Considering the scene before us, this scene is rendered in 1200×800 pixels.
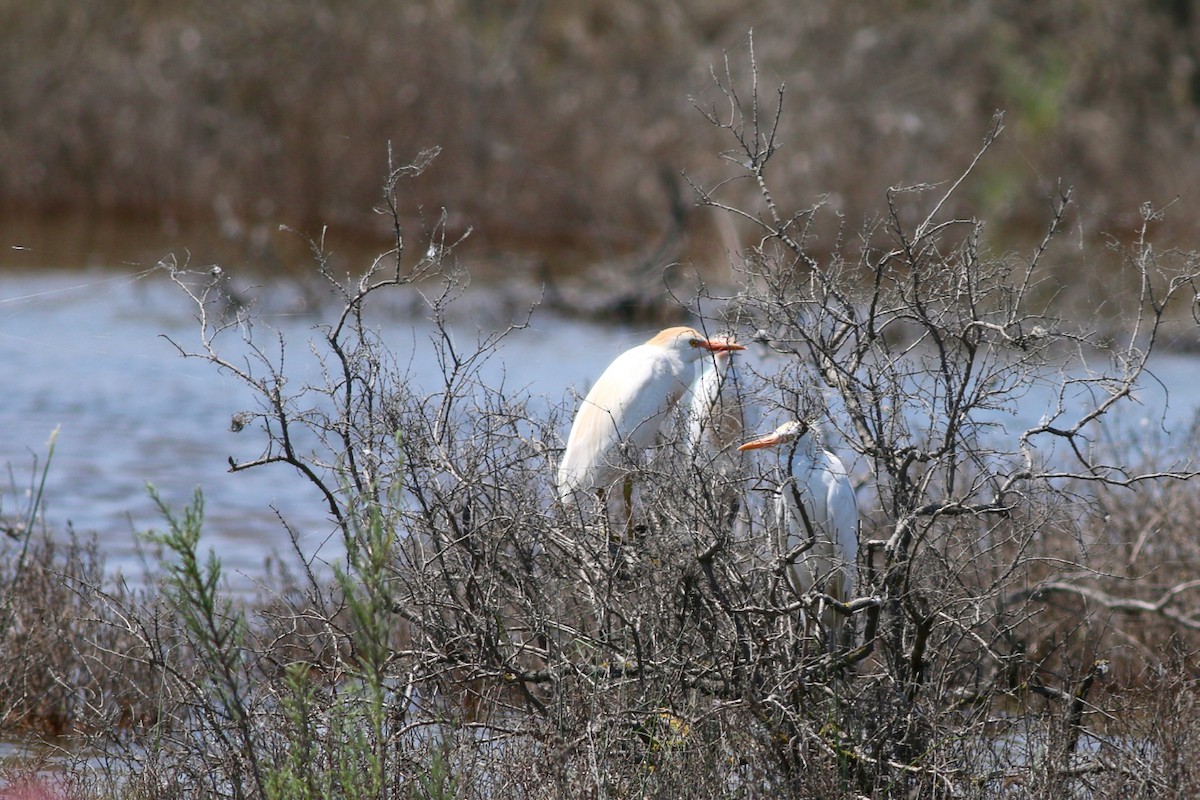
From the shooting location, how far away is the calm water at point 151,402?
9.15 meters

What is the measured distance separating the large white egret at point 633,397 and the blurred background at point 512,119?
11552mm

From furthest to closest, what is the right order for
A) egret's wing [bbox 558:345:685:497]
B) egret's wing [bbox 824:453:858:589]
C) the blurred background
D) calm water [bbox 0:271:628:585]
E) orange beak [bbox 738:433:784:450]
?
the blurred background < calm water [bbox 0:271:628:585] < egret's wing [bbox 558:345:685:497] < egret's wing [bbox 824:453:858:589] < orange beak [bbox 738:433:784:450]

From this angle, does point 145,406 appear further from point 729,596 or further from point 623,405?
point 729,596

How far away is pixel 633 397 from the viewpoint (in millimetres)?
5477

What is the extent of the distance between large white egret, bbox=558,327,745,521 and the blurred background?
37.9 ft

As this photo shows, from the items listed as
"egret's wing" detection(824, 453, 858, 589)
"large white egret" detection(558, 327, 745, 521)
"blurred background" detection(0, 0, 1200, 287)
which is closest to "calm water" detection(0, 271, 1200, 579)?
"large white egret" detection(558, 327, 745, 521)

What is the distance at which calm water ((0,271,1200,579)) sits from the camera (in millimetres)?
9148

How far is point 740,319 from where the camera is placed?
13.7 ft

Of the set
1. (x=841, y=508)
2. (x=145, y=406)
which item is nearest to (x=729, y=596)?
(x=841, y=508)

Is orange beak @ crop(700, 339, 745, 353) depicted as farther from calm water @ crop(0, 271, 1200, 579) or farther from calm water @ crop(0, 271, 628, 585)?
calm water @ crop(0, 271, 1200, 579)

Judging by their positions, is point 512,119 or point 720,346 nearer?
point 720,346

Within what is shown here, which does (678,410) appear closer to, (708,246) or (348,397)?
(348,397)

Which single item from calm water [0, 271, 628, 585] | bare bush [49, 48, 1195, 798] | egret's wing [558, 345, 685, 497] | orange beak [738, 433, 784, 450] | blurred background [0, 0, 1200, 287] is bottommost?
bare bush [49, 48, 1195, 798]

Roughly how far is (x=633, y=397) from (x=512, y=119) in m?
15.2
